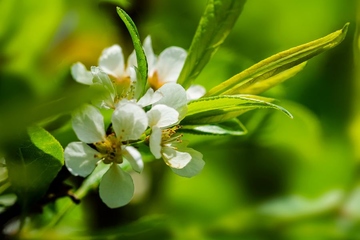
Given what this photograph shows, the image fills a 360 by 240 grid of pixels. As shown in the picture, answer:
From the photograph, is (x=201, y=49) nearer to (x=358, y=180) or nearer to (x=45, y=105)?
(x=45, y=105)

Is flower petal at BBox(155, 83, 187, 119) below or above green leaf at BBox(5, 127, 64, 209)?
above

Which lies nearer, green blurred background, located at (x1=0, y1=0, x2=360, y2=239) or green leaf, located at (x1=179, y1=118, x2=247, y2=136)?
green leaf, located at (x1=179, y1=118, x2=247, y2=136)

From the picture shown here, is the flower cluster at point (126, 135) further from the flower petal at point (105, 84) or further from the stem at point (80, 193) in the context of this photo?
the stem at point (80, 193)

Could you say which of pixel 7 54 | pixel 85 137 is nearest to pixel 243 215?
pixel 7 54

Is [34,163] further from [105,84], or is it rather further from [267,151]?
[267,151]

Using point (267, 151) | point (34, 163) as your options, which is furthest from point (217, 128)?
point (267, 151)

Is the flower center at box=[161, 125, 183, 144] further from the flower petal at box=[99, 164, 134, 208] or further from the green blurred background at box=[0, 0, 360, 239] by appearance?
the green blurred background at box=[0, 0, 360, 239]

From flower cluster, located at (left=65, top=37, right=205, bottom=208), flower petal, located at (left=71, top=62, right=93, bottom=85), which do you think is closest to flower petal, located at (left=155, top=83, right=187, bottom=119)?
flower cluster, located at (left=65, top=37, right=205, bottom=208)
